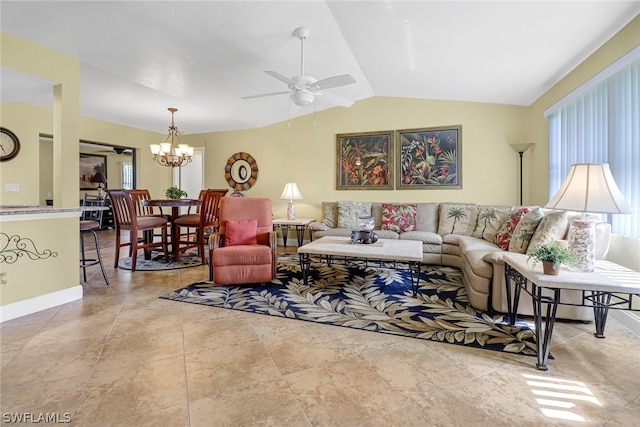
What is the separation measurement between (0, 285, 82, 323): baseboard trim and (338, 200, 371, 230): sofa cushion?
11.6 feet

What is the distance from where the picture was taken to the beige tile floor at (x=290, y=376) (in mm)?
1435

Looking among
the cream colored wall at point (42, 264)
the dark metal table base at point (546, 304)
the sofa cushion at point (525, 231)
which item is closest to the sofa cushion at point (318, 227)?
the sofa cushion at point (525, 231)

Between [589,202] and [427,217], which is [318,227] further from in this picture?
[589,202]

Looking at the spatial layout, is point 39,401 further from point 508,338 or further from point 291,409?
point 508,338

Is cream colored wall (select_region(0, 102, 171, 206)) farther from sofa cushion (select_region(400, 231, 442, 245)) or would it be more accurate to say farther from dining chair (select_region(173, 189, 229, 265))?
sofa cushion (select_region(400, 231, 442, 245))

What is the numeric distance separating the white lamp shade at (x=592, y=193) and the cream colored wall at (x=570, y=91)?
79 centimetres

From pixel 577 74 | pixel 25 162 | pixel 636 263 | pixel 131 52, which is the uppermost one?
pixel 131 52

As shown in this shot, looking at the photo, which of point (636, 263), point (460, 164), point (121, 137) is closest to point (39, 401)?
point (636, 263)

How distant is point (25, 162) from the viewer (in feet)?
15.5

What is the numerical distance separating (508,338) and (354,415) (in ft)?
4.60

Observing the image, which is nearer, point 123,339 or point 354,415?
point 354,415

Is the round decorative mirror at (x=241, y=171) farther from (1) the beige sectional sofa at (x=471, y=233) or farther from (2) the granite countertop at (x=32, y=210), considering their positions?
(2) the granite countertop at (x=32, y=210)

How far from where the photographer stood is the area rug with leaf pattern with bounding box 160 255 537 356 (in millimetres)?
2258

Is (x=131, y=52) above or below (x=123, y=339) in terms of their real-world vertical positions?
above
